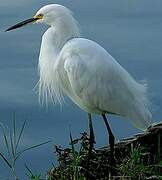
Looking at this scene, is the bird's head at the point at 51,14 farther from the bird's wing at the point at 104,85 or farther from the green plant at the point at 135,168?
the green plant at the point at 135,168

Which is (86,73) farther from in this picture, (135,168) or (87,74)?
(135,168)

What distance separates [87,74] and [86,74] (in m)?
0.02

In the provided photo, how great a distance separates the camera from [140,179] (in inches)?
202

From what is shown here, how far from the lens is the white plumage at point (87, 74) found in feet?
21.7

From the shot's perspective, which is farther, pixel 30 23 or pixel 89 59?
pixel 30 23

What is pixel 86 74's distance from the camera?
669 cm

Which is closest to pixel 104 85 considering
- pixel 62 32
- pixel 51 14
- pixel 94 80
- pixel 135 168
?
pixel 94 80

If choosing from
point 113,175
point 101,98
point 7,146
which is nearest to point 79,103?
point 101,98

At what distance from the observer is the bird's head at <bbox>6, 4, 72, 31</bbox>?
6.92 meters

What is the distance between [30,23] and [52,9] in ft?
1.23

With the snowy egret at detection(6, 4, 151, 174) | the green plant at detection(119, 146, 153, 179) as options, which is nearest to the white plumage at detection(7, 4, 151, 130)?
the snowy egret at detection(6, 4, 151, 174)

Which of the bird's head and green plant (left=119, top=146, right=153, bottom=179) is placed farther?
the bird's head

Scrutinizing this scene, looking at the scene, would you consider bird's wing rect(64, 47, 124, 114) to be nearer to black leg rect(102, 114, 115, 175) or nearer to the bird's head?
black leg rect(102, 114, 115, 175)

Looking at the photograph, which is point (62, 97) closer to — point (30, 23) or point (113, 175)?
point (30, 23)
